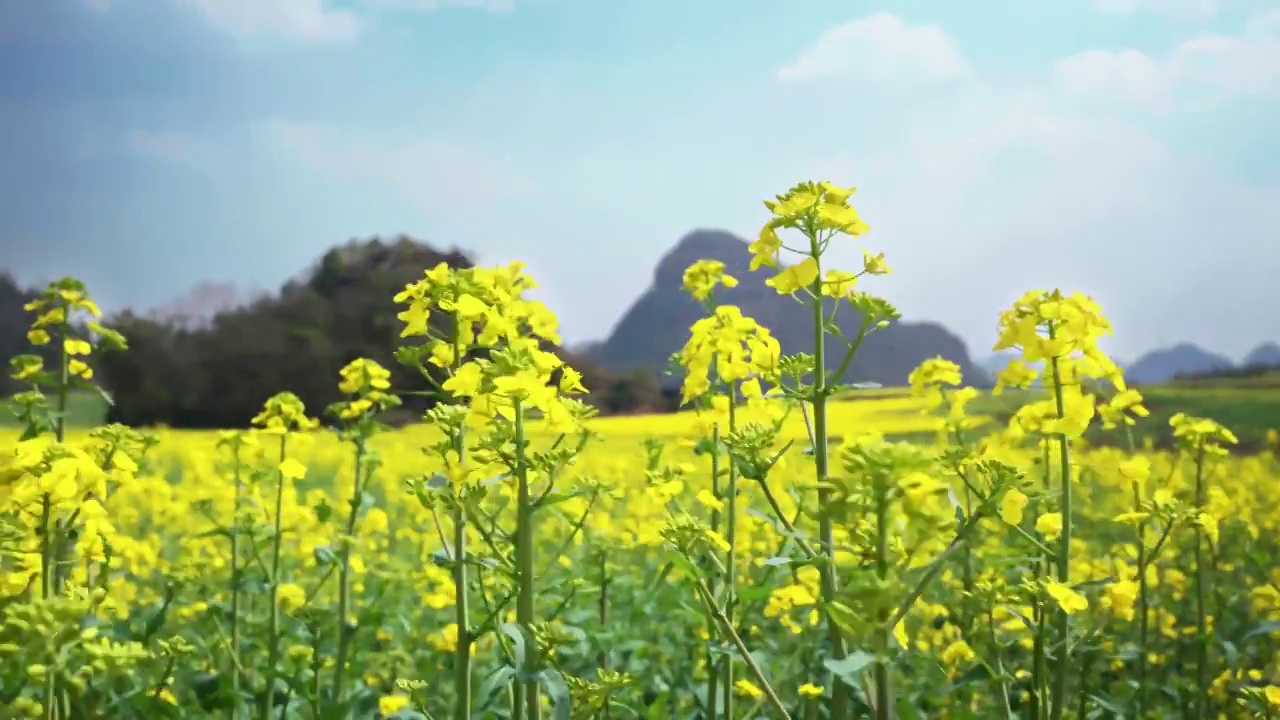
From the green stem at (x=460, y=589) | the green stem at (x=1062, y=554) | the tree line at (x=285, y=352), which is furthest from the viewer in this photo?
the tree line at (x=285, y=352)

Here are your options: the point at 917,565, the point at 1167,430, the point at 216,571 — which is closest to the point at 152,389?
the point at 216,571

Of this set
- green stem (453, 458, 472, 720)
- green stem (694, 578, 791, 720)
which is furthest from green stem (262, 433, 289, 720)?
green stem (694, 578, 791, 720)

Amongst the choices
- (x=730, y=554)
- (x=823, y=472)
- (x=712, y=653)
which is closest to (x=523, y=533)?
(x=823, y=472)

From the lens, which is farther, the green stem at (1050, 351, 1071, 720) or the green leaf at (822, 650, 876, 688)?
the green stem at (1050, 351, 1071, 720)

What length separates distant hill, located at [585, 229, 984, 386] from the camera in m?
4.52

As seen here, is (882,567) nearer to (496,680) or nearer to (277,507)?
(496,680)

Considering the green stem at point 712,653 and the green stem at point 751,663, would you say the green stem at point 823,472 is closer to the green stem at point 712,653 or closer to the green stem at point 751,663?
the green stem at point 751,663

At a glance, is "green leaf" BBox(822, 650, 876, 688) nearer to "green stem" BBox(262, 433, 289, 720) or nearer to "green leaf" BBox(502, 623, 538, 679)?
"green leaf" BBox(502, 623, 538, 679)

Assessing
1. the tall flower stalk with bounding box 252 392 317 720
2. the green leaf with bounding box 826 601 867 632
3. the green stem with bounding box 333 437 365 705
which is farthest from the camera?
the tall flower stalk with bounding box 252 392 317 720

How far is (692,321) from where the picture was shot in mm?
4797

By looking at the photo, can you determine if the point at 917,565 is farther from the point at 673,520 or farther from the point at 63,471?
the point at 63,471

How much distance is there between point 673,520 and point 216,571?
340 cm

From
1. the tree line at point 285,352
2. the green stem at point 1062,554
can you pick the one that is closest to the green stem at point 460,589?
the green stem at point 1062,554

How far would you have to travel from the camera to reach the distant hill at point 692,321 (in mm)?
4523
